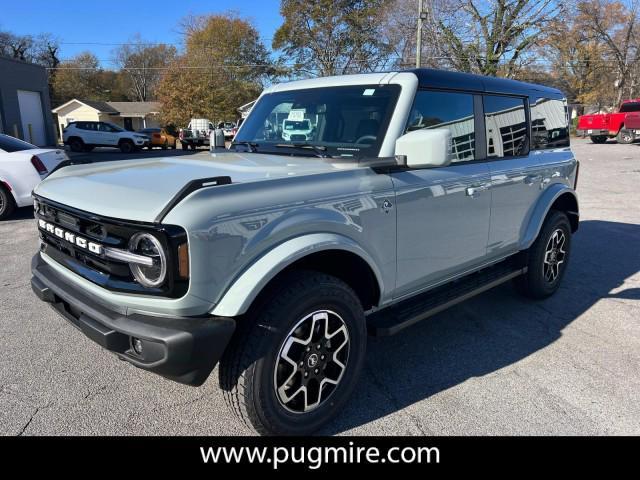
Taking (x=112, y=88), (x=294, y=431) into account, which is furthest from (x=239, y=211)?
(x=112, y=88)

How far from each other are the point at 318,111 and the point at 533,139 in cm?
214

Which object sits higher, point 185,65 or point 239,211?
point 185,65

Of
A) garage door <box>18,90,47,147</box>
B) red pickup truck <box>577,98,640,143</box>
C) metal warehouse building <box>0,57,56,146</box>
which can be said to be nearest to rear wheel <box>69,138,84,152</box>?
metal warehouse building <box>0,57,56,146</box>

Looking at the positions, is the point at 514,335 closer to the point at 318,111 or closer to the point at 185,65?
the point at 318,111

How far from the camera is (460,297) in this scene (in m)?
3.48

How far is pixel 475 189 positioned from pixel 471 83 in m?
0.83

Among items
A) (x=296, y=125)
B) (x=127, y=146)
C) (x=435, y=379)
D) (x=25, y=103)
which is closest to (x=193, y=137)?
(x=127, y=146)

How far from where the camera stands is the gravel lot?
9.05 feet

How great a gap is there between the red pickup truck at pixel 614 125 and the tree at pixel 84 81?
209 ft

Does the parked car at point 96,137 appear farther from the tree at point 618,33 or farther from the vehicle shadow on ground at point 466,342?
the tree at point 618,33

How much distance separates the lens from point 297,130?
11.6 ft

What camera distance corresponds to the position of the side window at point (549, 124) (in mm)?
4411
